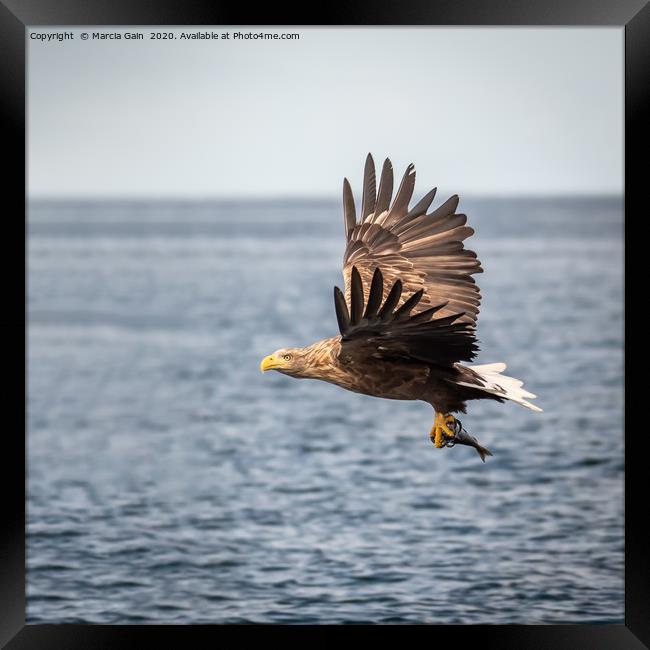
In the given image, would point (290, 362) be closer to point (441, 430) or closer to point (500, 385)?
point (441, 430)

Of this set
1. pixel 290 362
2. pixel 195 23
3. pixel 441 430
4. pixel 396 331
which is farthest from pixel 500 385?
pixel 195 23

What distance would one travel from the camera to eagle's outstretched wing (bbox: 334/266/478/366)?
6273mm

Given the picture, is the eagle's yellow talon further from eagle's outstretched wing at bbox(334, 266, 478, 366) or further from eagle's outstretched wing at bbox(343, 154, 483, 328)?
eagle's outstretched wing at bbox(343, 154, 483, 328)

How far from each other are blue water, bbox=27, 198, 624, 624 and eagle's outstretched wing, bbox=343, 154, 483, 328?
6.59 meters

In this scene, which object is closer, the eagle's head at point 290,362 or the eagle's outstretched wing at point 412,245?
the eagle's head at point 290,362

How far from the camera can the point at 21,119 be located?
8211 millimetres

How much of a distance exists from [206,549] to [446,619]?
4701mm

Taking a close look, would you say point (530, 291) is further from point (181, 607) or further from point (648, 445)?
point (648, 445)

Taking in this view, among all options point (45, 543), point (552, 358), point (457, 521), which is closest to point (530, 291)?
point (552, 358)

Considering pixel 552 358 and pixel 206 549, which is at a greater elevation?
pixel 552 358

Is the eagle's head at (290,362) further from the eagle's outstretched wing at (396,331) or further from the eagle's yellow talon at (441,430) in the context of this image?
the eagle's yellow talon at (441,430)

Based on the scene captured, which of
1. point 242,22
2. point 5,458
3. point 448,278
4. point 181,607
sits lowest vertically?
point 181,607

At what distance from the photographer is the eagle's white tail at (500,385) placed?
21.9 feet

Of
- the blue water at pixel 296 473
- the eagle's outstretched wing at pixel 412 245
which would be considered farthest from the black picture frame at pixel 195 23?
the blue water at pixel 296 473
